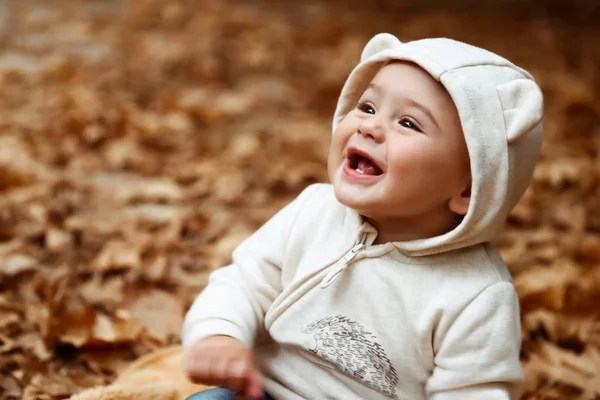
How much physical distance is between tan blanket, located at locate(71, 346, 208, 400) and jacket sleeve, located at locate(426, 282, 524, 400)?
511mm

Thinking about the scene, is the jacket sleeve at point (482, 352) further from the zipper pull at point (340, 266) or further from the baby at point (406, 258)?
the zipper pull at point (340, 266)

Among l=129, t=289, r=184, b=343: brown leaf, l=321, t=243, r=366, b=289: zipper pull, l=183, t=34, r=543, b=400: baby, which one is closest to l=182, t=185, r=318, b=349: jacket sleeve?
l=183, t=34, r=543, b=400: baby

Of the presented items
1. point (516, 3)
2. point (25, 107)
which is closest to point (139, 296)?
point (25, 107)

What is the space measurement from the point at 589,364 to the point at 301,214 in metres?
0.94

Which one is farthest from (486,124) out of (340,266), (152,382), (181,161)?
(181,161)

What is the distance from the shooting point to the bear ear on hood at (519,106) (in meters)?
1.03

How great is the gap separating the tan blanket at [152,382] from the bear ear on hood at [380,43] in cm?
68

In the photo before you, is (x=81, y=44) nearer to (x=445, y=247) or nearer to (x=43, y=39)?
(x=43, y=39)

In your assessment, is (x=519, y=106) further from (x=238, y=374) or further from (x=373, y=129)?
(x=238, y=374)

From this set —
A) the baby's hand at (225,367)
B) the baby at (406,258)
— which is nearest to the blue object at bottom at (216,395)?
the baby at (406,258)

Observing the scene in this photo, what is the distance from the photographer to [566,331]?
6.11 feet

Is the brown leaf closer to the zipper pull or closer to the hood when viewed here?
the zipper pull

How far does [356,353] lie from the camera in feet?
3.67

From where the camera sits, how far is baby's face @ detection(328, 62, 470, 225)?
1063 millimetres
